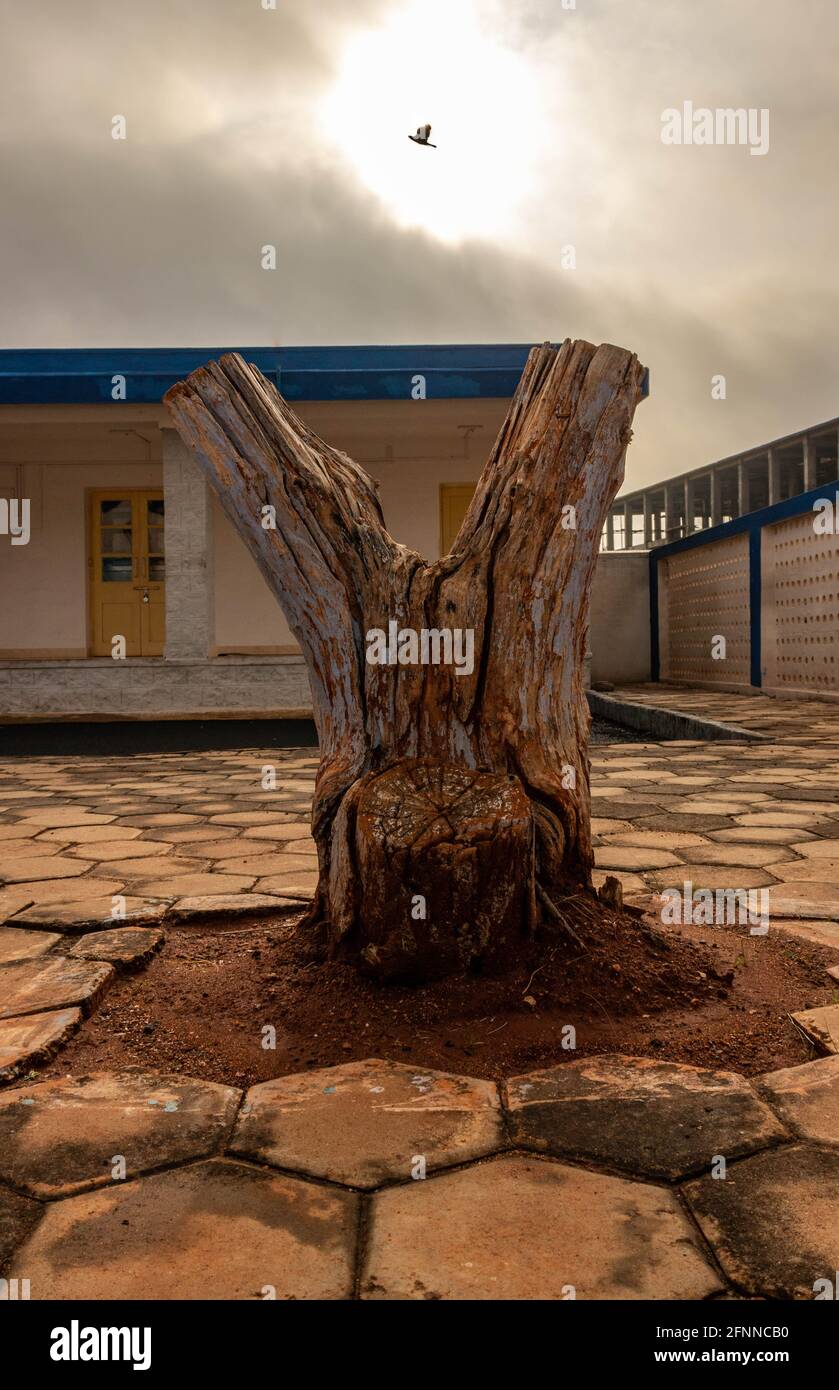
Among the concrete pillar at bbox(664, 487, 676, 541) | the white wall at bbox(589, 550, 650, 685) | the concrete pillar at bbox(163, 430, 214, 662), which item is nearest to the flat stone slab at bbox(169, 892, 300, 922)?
the concrete pillar at bbox(163, 430, 214, 662)

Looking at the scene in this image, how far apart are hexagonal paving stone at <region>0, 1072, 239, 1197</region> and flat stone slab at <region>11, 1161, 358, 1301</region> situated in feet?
0.21

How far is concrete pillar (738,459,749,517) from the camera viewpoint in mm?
25141

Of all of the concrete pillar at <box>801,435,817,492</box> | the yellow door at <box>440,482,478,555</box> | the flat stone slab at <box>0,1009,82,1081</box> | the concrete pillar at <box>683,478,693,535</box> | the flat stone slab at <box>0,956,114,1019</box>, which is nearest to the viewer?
the flat stone slab at <box>0,1009,82,1081</box>

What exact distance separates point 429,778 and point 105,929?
3.91ft

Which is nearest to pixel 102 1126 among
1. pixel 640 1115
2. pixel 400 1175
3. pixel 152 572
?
pixel 400 1175

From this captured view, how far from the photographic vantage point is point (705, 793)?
200 inches

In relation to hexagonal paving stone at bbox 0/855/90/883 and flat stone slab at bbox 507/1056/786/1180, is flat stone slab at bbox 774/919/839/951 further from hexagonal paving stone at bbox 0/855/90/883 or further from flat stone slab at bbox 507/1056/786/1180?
hexagonal paving stone at bbox 0/855/90/883

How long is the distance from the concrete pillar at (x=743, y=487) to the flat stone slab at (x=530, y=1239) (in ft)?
82.9

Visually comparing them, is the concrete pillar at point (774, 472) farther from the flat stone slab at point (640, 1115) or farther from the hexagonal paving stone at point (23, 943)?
the flat stone slab at point (640, 1115)

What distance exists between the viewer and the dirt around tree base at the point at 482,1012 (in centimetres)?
Result: 191

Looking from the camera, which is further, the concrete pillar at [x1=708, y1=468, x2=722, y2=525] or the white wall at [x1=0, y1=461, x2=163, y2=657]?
the concrete pillar at [x1=708, y1=468, x2=722, y2=525]

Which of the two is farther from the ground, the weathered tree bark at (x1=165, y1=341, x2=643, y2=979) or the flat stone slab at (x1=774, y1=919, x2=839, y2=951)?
the weathered tree bark at (x1=165, y1=341, x2=643, y2=979)

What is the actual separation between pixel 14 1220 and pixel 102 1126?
11.2 inches

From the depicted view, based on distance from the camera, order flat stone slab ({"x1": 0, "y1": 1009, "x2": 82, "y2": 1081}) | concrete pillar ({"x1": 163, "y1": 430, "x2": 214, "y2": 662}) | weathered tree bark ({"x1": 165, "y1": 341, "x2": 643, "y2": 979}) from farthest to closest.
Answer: concrete pillar ({"x1": 163, "y1": 430, "x2": 214, "y2": 662})
weathered tree bark ({"x1": 165, "y1": 341, "x2": 643, "y2": 979})
flat stone slab ({"x1": 0, "y1": 1009, "x2": 82, "y2": 1081})
